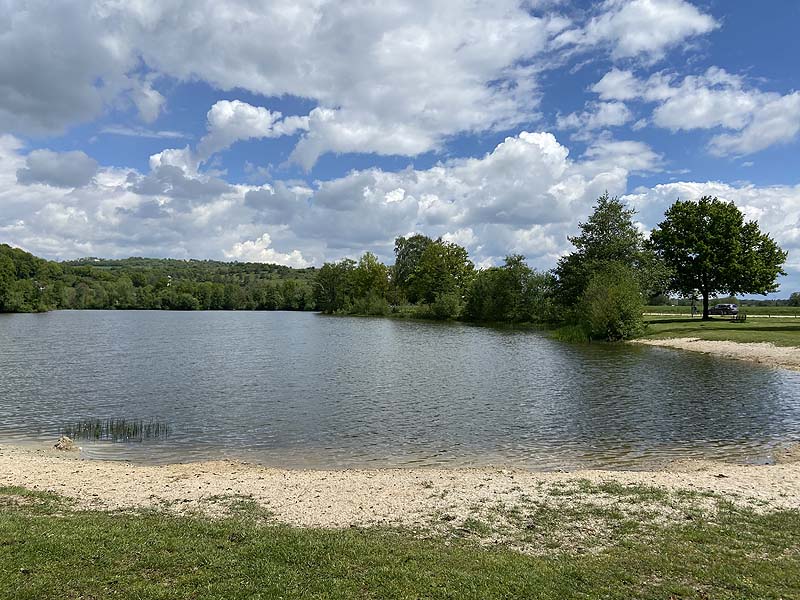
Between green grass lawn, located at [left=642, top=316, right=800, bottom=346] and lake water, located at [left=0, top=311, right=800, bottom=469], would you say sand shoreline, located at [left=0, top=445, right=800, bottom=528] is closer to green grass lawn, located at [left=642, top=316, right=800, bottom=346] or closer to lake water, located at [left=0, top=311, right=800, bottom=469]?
lake water, located at [left=0, top=311, right=800, bottom=469]

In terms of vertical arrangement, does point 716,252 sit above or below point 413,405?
above

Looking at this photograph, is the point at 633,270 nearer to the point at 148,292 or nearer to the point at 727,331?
the point at 727,331

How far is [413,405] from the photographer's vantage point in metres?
22.5

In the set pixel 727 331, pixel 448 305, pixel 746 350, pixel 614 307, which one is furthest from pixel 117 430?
pixel 448 305

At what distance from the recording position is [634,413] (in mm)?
21141

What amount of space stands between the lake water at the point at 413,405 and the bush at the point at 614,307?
35.6 ft

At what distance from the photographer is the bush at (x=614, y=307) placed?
169 ft

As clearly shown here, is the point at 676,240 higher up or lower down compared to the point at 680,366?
higher up

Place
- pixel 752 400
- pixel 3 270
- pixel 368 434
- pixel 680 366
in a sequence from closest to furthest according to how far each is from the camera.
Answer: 1. pixel 368 434
2. pixel 752 400
3. pixel 680 366
4. pixel 3 270

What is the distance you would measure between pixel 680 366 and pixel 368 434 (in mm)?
24437

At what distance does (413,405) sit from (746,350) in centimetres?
2797

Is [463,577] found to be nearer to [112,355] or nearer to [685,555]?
Result: [685,555]

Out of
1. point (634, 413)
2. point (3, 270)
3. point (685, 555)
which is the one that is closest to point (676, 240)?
point (634, 413)

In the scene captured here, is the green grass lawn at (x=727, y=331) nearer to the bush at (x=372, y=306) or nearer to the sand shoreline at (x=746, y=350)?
the sand shoreline at (x=746, y=350)
